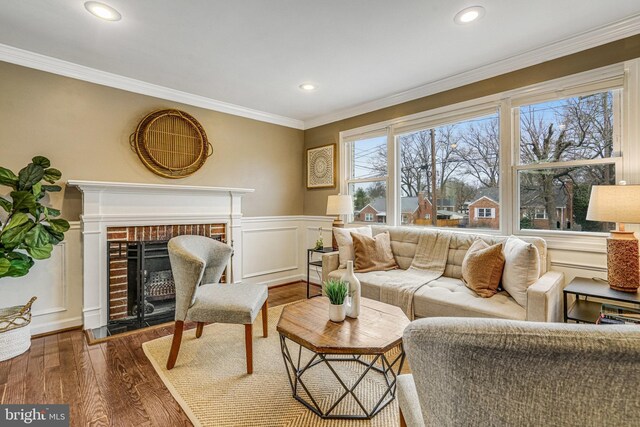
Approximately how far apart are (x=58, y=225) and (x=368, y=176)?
324cm

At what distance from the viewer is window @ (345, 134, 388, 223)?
3834 millimetres

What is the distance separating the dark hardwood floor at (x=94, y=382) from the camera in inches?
66.1

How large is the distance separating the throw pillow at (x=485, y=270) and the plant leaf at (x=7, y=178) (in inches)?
145

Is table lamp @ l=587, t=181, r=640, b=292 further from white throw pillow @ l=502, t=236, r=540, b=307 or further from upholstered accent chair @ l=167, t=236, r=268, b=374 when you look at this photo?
upholstered accent chair @ l=167, t=236, r=268, b=374

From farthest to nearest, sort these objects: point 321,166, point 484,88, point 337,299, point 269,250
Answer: point 321,166
point 269,250
point 484,88
point 337,299

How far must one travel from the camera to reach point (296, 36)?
2301 millimetres

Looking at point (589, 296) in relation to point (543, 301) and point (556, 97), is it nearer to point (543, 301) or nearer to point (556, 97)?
point (543, 301)

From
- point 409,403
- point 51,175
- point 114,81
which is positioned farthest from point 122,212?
point 409,403

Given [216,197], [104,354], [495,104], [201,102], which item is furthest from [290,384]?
[201,102]

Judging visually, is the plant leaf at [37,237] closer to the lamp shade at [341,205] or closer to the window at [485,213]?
the lamp shade at [341,205]

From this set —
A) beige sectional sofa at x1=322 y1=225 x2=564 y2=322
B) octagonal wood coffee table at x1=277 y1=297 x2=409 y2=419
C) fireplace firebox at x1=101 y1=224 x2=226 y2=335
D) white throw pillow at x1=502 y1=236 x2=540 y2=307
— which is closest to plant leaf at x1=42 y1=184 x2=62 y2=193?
fireplace firebox at x1=101 y1=224 x2=226 y2=335

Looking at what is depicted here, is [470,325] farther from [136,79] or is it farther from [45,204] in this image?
[136,79]

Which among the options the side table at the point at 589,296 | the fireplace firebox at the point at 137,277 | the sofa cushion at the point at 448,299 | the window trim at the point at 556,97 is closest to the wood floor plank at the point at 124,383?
the fireplace firebox at the point at 137,277

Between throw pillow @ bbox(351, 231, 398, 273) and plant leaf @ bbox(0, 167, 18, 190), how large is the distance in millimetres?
2904
